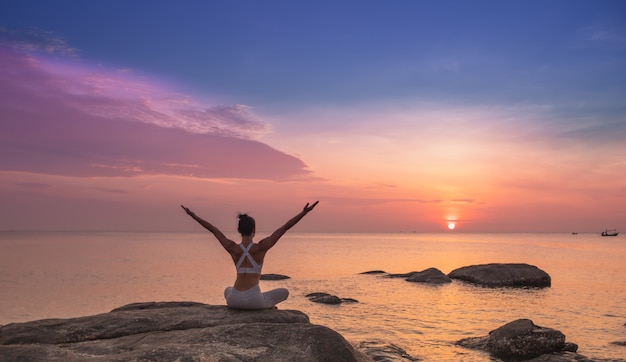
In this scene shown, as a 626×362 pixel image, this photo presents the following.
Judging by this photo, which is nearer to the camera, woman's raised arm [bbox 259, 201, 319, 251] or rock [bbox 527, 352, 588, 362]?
woman's raised arm [bbox 259, 201, 319, 251]

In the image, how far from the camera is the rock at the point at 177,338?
27.8 feet

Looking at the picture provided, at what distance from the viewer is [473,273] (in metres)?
48.3

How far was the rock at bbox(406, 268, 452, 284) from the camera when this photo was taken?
4772cm

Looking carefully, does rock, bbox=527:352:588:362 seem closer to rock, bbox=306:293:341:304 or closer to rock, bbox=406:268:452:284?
rock, bbox=306:293:341:304

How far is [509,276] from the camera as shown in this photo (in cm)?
4600

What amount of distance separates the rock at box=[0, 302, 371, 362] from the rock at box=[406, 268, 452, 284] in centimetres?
3820

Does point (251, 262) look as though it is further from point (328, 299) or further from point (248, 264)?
point (328, 299)

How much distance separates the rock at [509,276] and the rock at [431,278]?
2.59m

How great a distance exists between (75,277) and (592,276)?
199 ft

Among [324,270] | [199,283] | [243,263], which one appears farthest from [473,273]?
[243,263]

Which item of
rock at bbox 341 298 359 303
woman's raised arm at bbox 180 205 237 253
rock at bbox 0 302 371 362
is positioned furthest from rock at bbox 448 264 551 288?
woman's raised arm at bbox 180 205 237 253

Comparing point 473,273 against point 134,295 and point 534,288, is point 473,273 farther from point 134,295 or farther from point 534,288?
point 134,295

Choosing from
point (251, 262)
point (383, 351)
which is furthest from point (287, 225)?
point (383, 351)

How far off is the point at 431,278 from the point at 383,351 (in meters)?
30.6
